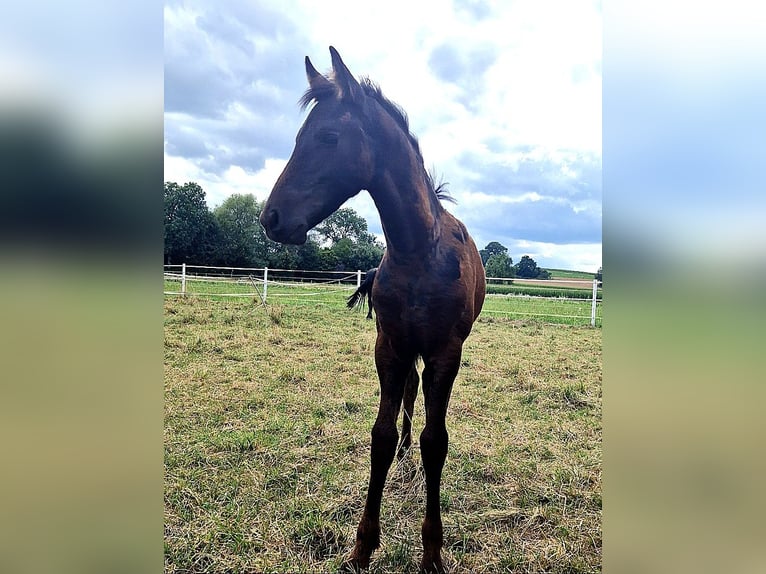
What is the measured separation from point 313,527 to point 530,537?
120cm

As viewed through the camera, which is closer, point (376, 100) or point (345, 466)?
point (376, 100)

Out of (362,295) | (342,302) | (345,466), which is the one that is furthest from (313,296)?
(345,466)

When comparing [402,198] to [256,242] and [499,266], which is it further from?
[499,266]

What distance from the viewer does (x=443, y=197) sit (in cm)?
237

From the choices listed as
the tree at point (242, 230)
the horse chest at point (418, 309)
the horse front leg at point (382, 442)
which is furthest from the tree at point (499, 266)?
the tree at point (242, 230)

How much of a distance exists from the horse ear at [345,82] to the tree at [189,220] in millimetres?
1930

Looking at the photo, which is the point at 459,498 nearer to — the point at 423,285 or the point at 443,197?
the point at 423,285

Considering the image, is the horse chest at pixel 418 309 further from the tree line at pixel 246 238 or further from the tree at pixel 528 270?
the tree at pixel 528 270

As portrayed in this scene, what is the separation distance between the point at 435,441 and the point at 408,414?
3.06 ft

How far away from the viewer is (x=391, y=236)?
184cm

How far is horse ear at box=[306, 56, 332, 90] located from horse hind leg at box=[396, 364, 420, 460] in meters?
1.86

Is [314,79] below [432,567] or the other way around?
the other way around

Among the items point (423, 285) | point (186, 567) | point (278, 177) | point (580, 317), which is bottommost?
point (186, 567)
